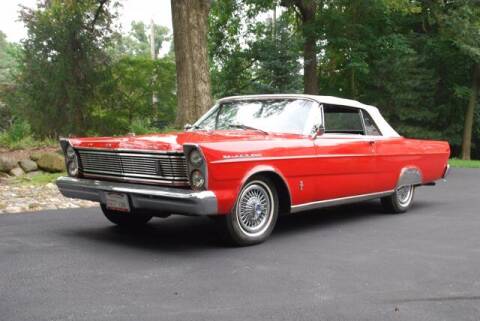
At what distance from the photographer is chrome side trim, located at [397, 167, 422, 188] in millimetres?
7355

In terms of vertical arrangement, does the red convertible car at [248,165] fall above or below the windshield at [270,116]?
below

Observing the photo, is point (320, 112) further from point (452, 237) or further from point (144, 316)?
point (144, 316)

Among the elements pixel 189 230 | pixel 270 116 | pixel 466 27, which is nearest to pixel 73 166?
pixel 189 230

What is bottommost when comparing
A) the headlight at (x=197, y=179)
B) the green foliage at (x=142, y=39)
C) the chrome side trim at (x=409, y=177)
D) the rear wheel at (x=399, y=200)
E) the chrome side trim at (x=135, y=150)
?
the rear wheel at (x=399, y=200)

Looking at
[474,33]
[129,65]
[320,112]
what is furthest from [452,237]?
[129,65]

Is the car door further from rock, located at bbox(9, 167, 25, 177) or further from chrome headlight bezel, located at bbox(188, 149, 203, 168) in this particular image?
rock, located at bbox(9, 167, 25, 177)

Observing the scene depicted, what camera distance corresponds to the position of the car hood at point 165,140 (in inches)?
196

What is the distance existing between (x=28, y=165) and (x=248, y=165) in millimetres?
7524

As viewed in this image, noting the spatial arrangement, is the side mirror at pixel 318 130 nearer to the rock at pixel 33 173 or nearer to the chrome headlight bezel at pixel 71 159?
the chrome headlight bezel at pixel 71 159

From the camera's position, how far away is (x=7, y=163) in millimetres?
11000

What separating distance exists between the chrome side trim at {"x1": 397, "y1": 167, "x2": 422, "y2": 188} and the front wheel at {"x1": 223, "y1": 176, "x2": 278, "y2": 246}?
101 inches

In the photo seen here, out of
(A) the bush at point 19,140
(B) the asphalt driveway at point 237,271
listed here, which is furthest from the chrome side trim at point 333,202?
(A) the bush at point 19,140

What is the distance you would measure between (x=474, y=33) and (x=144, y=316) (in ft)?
61.9

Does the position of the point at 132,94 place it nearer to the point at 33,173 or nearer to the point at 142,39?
the point at 33,173
